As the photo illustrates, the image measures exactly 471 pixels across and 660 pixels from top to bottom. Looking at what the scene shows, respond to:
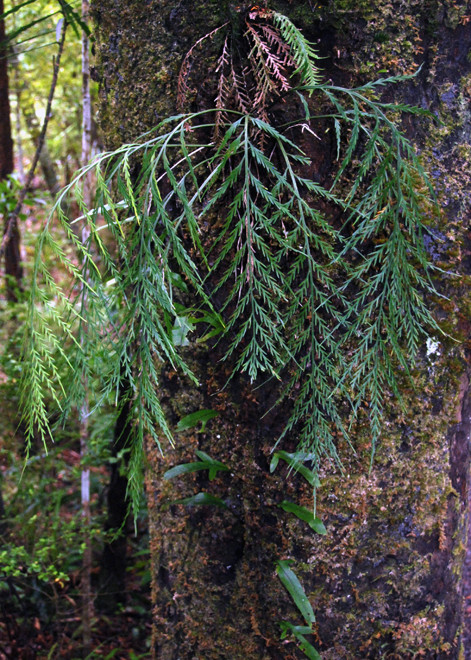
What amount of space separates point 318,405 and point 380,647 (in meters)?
0.57

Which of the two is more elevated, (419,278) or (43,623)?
(419,278)

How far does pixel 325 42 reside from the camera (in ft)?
3.55

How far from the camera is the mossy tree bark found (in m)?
1.09

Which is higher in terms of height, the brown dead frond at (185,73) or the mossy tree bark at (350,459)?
the brown dead frond at (185,73)

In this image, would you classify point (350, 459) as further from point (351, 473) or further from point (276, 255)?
point (276, 255)

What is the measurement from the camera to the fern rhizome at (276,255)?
979 millimetres

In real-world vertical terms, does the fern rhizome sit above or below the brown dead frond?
below

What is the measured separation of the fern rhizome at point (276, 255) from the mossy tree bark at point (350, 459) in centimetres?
7

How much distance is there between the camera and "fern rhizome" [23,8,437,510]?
979 millimetres

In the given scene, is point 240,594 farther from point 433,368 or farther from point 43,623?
point 43,623

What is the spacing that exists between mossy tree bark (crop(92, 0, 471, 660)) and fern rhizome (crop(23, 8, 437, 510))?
65mm

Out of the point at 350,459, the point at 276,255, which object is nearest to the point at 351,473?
the point at 350,459

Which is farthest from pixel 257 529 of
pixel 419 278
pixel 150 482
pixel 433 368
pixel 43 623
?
pixel 43 623

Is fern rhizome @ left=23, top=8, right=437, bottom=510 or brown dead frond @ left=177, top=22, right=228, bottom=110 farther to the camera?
brown dead frond @ left=177, top=22, right=228, bottom=110
